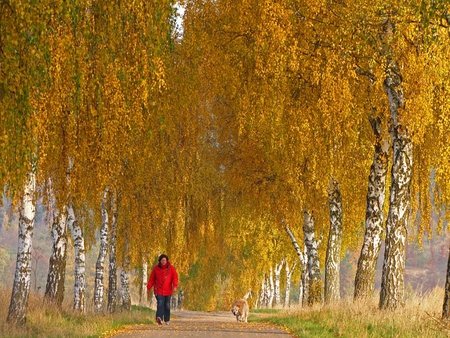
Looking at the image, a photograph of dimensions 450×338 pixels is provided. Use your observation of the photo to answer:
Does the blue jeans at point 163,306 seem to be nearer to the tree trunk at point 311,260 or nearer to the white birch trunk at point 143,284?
the tree trunk at point 311,260

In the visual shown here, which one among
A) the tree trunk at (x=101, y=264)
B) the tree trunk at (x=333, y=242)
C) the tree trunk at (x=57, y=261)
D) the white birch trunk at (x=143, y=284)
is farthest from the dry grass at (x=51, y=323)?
the white birch trunk at (x=143, y=284)

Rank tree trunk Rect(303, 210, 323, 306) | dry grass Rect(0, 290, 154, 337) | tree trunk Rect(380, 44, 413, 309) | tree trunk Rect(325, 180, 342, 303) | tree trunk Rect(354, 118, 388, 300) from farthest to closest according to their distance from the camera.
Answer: tree trunk Rect(303, 210, 323, 306)
tree trunk Rect(325, 180, 342, 303)
tree trunk Rect(354, 118, 388, 300)
tree trunk Rect(380, 44, 413, 309)
dry grass Rect(0, 290, 154, 337)

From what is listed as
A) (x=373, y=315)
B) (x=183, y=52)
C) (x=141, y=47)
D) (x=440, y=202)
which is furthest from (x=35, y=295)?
(x=141, y=47)

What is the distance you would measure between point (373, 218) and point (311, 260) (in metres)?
8.64

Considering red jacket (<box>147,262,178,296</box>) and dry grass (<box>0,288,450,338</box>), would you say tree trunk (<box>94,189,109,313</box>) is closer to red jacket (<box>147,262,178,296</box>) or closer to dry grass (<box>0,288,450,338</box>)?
dry grass (<box>0,288,450,338</box>)

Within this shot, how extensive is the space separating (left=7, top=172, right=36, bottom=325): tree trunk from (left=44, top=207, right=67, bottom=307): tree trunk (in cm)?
426

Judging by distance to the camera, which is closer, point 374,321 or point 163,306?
point 374,321

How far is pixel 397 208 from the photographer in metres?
18.5

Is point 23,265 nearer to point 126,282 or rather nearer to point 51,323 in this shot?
point 51,323

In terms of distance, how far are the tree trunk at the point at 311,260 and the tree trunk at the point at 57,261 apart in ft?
32.9

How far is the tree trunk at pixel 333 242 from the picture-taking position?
85.1ft

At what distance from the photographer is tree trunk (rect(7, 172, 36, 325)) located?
55.7 ft

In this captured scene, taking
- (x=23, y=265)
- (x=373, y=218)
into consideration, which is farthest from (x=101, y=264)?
(x=373, y=218)

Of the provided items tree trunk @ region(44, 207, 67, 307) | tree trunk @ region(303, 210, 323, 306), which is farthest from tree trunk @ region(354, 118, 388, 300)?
tree trunk @ region(44, 207, 67, 307)
